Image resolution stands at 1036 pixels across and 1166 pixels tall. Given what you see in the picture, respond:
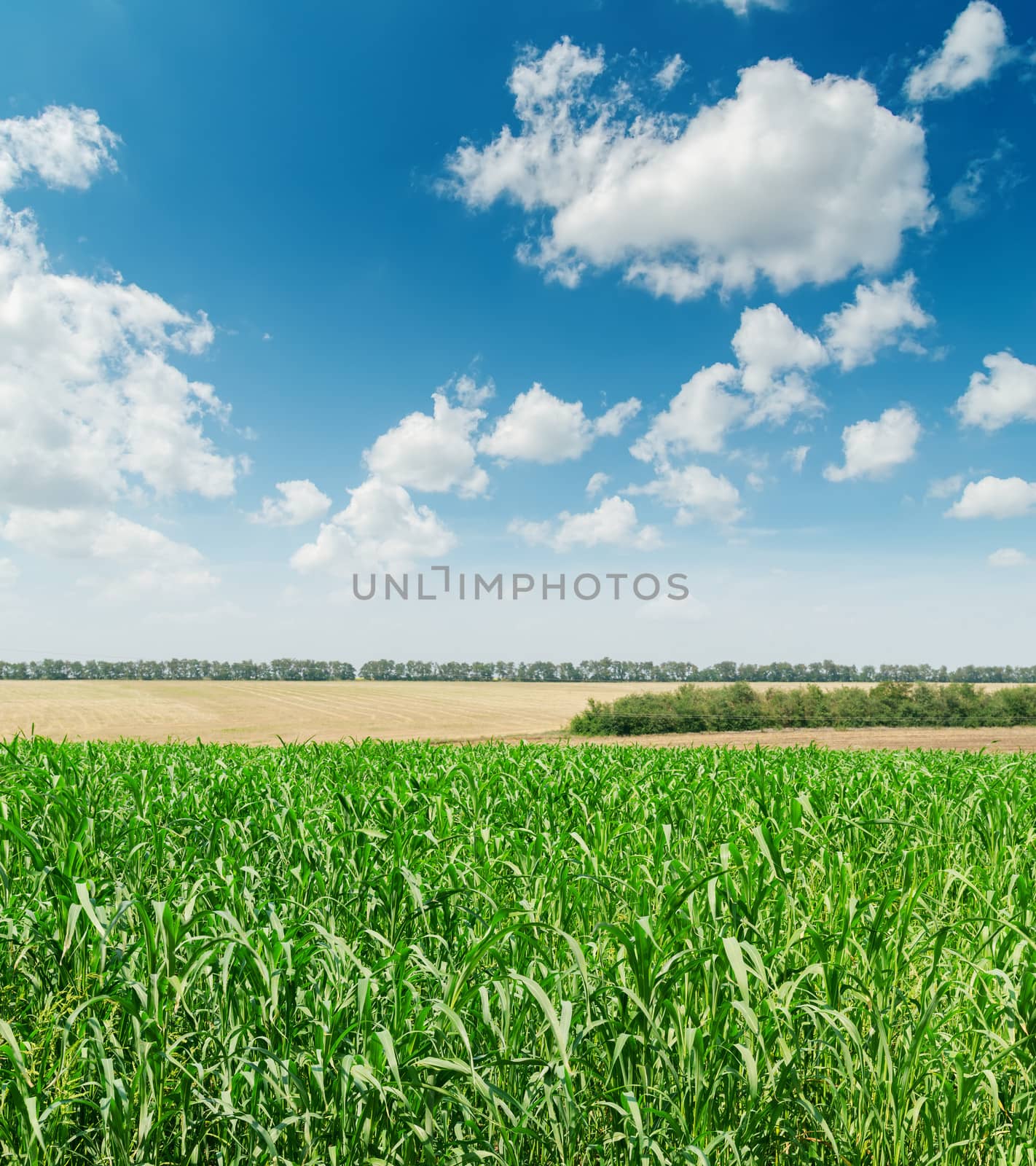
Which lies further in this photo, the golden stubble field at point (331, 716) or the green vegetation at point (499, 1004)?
the golden stubble field at point (331, 716)

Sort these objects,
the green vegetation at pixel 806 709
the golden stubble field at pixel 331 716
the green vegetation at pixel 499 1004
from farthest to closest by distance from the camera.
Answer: the green vegetation at pixel 806 709
the golden stubble field at pixel 331 716
the green vegetation at pixel 499 1004

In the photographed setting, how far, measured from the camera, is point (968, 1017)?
309 cm

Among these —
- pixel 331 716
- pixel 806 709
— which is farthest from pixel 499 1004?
pixel 331 716

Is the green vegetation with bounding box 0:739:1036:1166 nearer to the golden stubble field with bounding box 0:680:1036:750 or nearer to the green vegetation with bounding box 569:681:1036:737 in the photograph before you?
the golden stubble field with bounding box 0:680:1036:750

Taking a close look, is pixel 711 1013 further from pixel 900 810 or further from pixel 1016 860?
pixel 900 810

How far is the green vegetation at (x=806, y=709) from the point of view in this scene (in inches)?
1478

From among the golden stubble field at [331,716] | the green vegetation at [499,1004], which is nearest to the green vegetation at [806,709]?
the golden stubble field at [331,716]

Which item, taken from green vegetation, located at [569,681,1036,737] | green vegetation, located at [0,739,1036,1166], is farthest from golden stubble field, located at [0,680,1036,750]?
green vegetation, located at [0,739,1036,1166]

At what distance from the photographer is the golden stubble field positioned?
3212 cm

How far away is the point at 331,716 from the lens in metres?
45.6

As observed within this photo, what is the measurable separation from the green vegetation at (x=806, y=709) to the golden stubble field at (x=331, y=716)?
1.58 metres

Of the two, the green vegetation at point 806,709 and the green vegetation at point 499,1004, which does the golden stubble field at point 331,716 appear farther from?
the green vegetation at point 499,1004

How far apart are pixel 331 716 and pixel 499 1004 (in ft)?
148

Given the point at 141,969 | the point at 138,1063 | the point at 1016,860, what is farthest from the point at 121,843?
the point at 1016,860
